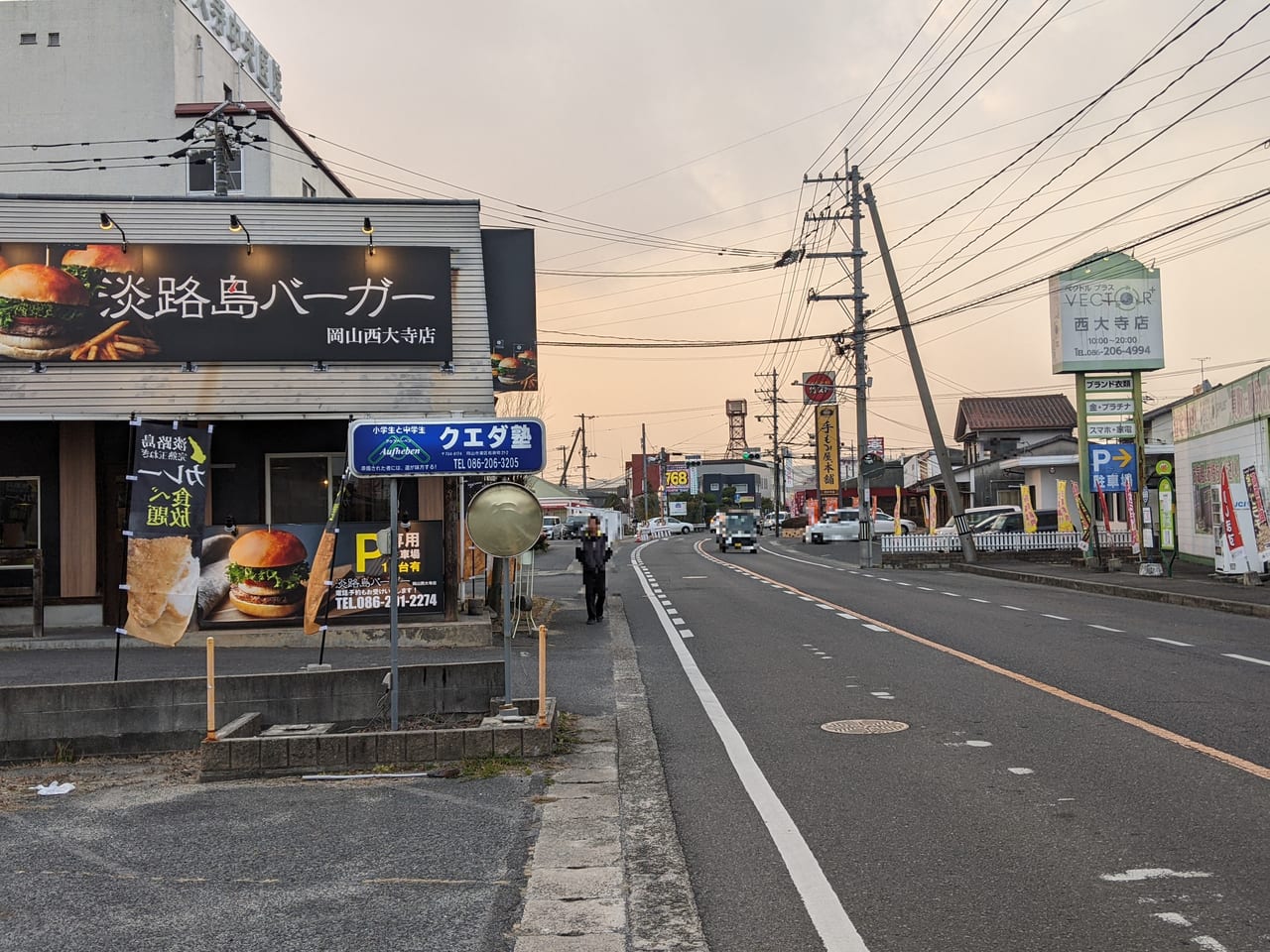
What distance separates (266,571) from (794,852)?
447 inches

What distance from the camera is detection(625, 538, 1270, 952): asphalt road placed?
15.3 ft

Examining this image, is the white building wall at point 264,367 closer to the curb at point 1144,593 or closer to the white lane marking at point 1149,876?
the white lane marking at point 1149,876

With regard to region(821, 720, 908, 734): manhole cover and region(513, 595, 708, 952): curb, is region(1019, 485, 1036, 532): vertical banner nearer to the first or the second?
region(821, 720, 908, 734): manhole cover

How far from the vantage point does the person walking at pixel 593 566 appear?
61.3ft

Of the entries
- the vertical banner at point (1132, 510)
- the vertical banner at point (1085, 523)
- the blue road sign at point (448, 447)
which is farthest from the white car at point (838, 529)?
the blue road sign at point (448, 447)

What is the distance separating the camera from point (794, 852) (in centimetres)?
565

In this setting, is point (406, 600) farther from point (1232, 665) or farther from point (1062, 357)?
point (1062, 357)

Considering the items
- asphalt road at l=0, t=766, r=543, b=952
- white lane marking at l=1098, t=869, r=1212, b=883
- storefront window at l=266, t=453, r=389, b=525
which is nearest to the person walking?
storefront window at l=266, t=453, r=389, b=525

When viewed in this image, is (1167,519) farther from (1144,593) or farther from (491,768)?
(491,768)

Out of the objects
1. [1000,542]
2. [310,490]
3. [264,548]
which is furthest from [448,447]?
[1000,542]

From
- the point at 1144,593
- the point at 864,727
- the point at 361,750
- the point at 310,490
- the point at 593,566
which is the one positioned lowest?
the point at 1144,593

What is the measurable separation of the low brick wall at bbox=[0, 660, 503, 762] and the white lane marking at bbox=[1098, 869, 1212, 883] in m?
5.71

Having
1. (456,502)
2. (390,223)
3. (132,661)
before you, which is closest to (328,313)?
(390,223)

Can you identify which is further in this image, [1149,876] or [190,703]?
[190,703]
